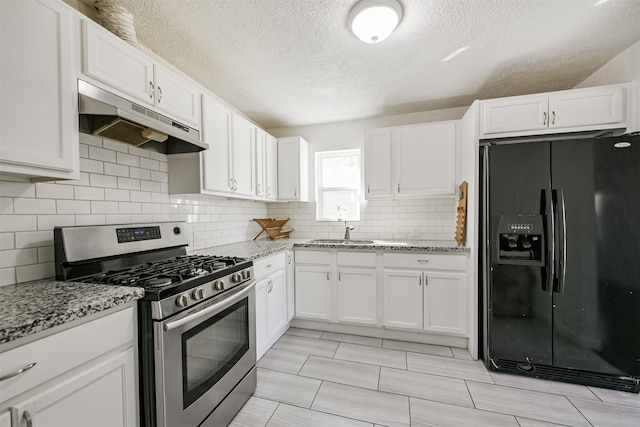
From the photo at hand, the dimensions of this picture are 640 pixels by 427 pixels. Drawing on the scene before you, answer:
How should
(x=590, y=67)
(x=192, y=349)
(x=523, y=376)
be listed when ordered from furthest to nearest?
(x=590, y=67)
(x=523, y=376)
(x=192, y=349)

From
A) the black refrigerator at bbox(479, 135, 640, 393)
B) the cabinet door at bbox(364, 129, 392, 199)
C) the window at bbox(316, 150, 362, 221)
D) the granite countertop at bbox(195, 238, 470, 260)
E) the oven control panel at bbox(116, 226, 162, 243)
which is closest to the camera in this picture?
the oven control panel at bbox(116, 226, 162, 243)

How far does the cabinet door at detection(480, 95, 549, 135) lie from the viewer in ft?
7.00

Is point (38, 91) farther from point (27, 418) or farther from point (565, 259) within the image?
point (565, 259)

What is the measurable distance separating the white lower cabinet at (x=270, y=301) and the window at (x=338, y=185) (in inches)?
44.2

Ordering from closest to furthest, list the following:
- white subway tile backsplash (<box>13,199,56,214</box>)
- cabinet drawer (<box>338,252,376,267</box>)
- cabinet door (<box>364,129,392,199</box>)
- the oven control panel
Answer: white subway tile backsplash (<box>13,199,56,214</box>), the oven control panel, cabinet drawer (<box>338,252,376,267</box>), cabinet door (<box>364,129,392,199</box>)

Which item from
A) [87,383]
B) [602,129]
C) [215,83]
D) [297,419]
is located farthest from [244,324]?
[602,129]

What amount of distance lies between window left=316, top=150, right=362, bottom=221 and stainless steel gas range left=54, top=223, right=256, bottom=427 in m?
1.86

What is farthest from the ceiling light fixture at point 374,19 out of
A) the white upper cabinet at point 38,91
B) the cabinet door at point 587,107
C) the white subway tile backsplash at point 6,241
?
the white subway tile backsplash at point 6,241

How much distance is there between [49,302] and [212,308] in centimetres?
64

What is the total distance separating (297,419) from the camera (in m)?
1.59

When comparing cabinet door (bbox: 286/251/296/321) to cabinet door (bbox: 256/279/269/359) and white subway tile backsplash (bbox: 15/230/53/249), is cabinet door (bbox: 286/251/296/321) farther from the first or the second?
white subway tile backsplash (bbox: 15/230/53/249)

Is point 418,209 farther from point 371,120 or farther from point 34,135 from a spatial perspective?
point 34,135

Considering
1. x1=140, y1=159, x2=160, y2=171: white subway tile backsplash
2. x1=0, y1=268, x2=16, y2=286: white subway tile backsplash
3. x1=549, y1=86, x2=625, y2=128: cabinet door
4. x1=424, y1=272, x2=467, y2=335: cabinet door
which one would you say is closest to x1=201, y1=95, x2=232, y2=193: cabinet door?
x1=140, y1=159, x2=160, y2=171: white subway tile backsplash

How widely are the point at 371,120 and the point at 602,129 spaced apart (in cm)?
210
